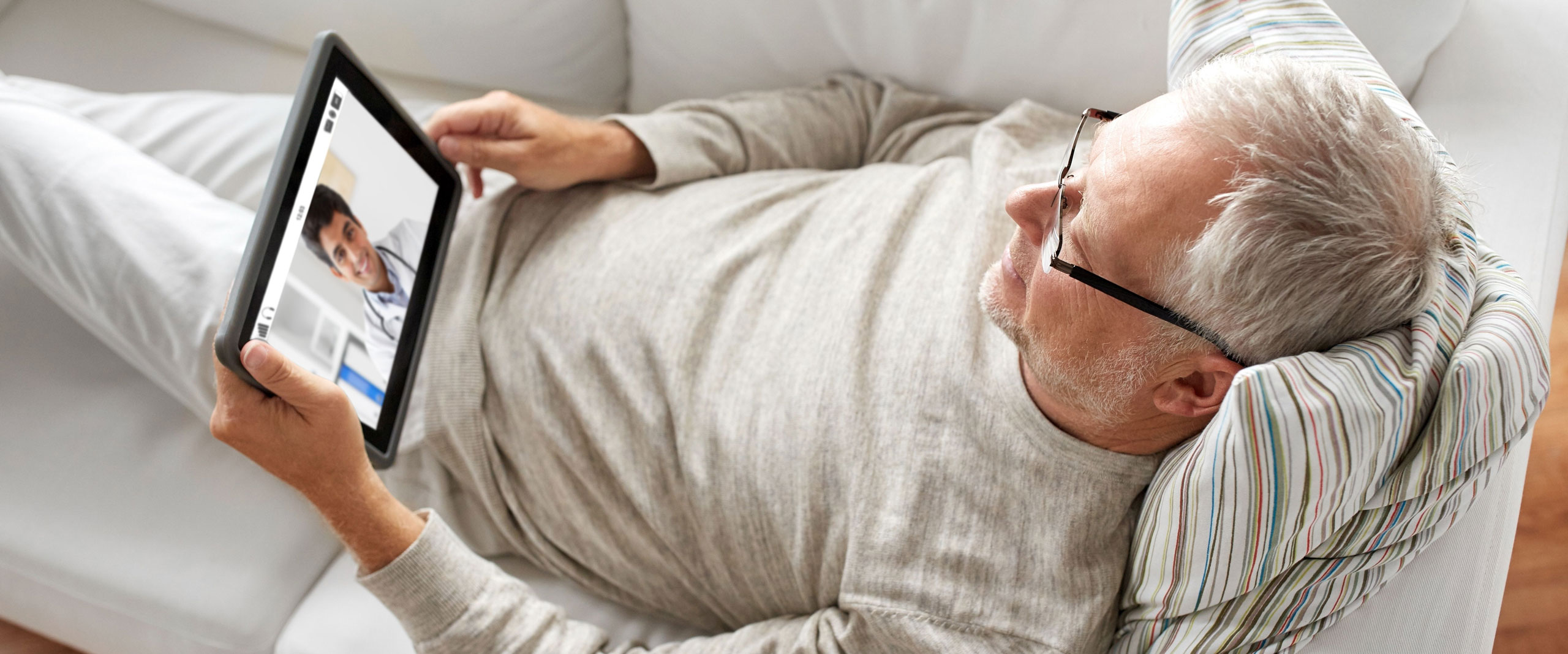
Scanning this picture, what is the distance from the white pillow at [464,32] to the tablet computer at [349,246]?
341 mm

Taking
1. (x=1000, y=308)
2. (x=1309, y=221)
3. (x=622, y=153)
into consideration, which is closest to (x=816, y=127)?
(x=622, y=153)

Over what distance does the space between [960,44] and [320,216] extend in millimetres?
825

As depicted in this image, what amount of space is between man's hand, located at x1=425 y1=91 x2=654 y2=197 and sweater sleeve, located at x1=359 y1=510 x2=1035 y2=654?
0.43 m

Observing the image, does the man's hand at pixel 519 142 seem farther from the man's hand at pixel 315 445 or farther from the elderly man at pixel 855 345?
the man's hand at pixel 315 445

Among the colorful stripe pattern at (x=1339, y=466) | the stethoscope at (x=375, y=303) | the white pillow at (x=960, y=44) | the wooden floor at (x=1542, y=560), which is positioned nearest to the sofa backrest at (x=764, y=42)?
the white pillow at (x=960, y=44)

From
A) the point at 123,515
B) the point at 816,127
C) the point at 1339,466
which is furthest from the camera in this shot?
the point at 816,127

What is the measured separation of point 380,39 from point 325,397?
0.79 metres

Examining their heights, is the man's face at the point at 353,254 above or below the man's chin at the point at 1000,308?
above

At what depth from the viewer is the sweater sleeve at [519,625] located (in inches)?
33.4

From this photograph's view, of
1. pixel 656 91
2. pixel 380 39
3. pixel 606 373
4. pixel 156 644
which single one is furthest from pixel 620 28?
pixel 156 644

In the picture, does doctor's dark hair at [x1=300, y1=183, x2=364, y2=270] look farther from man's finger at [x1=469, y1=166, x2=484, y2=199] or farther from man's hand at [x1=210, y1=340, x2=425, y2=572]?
man's finger at [x1=469, y1=166, x2=484, y2=199]

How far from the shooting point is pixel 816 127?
1262mm

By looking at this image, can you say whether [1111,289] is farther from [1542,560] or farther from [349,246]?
[1542,560]

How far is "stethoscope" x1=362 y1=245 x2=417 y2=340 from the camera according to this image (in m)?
0.92
